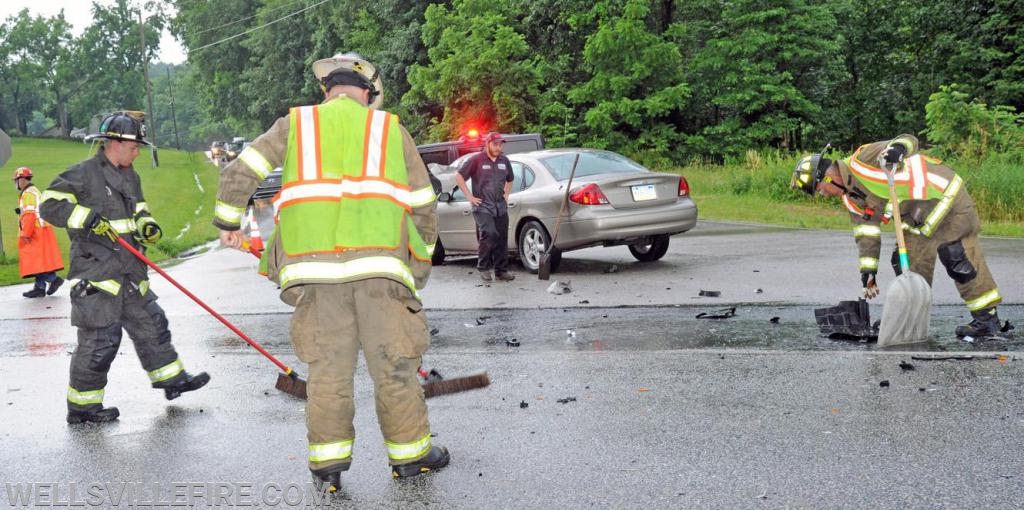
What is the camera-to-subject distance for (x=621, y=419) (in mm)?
5562

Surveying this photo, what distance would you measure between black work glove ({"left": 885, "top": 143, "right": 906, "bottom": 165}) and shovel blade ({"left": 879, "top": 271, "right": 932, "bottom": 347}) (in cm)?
76

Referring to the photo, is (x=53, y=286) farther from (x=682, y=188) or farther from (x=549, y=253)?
(x=682, y=188)

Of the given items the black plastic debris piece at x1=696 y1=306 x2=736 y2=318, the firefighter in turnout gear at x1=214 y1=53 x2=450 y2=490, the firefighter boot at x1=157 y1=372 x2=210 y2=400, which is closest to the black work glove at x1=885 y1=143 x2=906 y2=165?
the black plastic debris piece at x1=696 y1=306 x2=736 y2=318

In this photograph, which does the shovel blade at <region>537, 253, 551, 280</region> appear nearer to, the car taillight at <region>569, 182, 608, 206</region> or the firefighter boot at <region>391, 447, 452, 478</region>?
the car taillight at <region>569, 182, 608, 206</region>

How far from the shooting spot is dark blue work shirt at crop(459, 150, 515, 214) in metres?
12.2

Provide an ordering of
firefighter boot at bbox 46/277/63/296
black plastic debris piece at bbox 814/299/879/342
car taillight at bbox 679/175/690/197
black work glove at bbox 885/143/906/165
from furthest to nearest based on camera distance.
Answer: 1. firefighter boot at bbox 46/277/63/296
2. car taillight at bbox 679/175/690/197
3. black plastic debris piece at bbox 814/299/879/342
4. black work glove at bbox 885/143/906/165

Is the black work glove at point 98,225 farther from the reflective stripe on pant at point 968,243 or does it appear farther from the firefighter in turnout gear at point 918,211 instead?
the reflective stripe on pant at point 968,243

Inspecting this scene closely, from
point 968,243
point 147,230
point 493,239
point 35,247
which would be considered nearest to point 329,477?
point 147,230

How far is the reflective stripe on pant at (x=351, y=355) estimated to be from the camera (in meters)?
4.54

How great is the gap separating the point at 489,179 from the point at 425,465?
25.2 feet

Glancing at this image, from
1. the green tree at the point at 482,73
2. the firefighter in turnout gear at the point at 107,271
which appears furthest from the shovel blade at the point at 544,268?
the green tree at the point at 482,73

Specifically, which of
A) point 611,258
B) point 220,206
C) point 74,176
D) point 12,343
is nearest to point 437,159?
point 611,258

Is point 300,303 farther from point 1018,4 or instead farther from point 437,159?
point 1018,4

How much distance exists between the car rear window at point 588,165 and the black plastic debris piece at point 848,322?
17.5 ft
